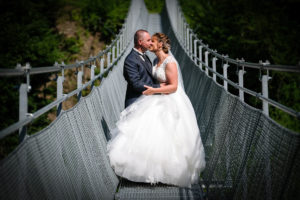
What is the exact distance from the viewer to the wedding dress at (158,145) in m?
3.15

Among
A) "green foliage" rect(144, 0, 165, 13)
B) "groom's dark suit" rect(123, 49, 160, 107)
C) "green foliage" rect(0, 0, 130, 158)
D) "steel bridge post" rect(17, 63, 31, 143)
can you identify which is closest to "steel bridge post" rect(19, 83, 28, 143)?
"steel bridge post" rect(17, 63, 31, 143)

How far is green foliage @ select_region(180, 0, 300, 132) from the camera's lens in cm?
1422

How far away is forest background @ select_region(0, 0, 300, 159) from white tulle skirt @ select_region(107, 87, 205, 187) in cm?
1032

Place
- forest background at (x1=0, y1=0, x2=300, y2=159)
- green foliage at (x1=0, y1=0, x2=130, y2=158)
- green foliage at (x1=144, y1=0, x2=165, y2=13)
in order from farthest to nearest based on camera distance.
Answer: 1. green foliage at (x1=144, y1=0, x2=165, y2=13)
2. green foliage at (x1=0, y1=0, x2=130, y2=158)
3. forest background at (x1=0, y1=0, x2=300, y2=159)

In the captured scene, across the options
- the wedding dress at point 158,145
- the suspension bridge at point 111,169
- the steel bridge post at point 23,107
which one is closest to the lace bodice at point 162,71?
the wedding dress at point 158,145

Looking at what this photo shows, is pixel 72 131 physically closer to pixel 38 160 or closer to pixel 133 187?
pixel 38 160

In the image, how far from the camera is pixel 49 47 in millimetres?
17062

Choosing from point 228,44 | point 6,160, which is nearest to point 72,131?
point 6,160

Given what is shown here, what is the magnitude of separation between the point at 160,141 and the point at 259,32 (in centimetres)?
1588

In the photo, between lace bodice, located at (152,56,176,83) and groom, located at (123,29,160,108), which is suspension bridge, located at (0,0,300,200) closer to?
groom, located at (123,29,160,108)

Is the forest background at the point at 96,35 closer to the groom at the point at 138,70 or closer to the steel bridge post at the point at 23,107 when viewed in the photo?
the groom at the point at 138,70

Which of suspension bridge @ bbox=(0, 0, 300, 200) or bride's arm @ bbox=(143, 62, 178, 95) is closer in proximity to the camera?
suspension bridge @ bbox=(0, 0, 300, 200)

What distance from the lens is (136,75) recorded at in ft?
11.7

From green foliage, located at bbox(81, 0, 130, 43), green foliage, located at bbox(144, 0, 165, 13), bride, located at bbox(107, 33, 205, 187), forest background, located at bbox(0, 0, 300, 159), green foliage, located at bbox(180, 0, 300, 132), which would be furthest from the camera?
green foliage, located at bbox(144, 0, 165, 13)
